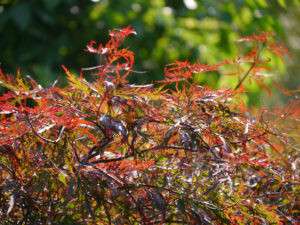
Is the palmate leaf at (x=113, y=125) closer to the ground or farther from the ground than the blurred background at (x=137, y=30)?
farther from the ground

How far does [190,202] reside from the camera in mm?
526

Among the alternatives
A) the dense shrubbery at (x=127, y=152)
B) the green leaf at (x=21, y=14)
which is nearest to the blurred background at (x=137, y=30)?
the green leaf at (x=21, y=14)

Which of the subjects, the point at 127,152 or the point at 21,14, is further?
the point at 21,14

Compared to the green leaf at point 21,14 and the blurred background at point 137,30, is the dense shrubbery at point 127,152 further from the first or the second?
the green leaf at point 21,14

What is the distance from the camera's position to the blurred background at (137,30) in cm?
276

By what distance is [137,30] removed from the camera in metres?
2.77

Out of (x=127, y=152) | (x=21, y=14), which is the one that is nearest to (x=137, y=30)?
(x=21, y=14)

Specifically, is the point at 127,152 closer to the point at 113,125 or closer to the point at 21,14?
the point at 113,125

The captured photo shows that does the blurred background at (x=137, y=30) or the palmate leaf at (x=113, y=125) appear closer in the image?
the palmate leaf at (x=113, y=125)

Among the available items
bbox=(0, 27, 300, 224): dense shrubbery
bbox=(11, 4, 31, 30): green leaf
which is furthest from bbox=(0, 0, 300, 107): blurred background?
bbox=(0, 27, 300, 224): dense shrubbery

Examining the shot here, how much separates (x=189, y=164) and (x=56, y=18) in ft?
9.72

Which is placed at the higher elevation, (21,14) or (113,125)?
(113,125)

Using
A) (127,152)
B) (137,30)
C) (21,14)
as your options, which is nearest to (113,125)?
(127,152)

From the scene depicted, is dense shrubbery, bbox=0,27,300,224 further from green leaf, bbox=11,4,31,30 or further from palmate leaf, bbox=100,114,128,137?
green leaf, bbox=11,4,31,30
